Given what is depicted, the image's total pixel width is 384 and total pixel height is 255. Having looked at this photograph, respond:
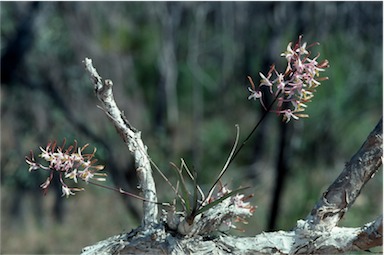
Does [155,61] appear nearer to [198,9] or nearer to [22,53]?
[198,9]

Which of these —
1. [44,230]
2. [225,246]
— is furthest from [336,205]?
[44,230]

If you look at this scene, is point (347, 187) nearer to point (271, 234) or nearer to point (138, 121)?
point (271, 234)

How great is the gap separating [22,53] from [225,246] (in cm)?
434

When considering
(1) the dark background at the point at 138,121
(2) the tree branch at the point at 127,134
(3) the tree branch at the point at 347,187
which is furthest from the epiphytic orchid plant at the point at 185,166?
(1) the dark background at the point at 138,121

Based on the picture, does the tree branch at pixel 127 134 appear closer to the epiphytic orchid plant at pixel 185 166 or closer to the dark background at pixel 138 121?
the epiphytic orchid plant at pixel 185 166

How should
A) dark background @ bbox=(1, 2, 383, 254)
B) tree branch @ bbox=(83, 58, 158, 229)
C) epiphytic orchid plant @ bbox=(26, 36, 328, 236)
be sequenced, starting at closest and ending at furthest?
epiphytic orchid plant @ bbox=(26, 36, 328, 236)
tree branch @ bbox=(83, 58, 158, 229)
dark background @ bbox=(1, 2, 383, 254)

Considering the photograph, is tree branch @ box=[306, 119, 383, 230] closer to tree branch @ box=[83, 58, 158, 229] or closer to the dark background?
tree branch @ box=[83, 58, 158, 229]

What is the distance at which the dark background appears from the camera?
475 centimetres

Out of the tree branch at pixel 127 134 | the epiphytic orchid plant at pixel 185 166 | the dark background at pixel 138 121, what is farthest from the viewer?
the dark background at pixel 138 121

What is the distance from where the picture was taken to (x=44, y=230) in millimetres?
6988

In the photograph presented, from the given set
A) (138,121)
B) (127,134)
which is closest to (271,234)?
(127,134)

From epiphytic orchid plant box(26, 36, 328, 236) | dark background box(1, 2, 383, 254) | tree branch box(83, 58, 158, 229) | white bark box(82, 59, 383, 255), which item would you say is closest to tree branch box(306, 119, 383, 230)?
white bark box(82, 59, 383, 255)

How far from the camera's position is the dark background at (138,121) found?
4.75m

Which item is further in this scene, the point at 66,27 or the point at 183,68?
the point at 183,68
